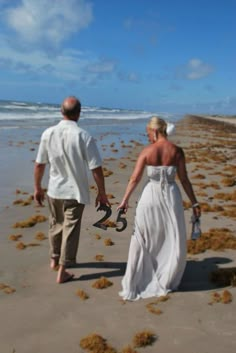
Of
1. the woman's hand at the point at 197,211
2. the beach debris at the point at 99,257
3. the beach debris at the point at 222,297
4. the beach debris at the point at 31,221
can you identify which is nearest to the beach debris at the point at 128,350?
the beach debris at the point at 222,297

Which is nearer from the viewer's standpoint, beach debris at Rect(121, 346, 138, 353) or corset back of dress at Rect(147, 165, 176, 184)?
beach debris at Rect(121, 346, 138, 353)

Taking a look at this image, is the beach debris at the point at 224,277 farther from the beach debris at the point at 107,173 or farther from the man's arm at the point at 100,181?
the beach debris at the point at 107,173

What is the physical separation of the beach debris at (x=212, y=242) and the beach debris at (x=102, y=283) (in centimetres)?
161

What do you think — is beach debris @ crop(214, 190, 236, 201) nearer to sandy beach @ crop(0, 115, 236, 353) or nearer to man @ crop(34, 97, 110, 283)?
sandy beach @ crop(0, 115, 236, 353)

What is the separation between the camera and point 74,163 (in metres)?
4.73

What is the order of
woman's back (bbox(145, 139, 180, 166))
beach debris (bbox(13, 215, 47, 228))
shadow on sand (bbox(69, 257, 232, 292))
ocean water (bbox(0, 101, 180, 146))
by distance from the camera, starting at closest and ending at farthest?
woman's back (bbox(145, 139, 180, 166)), shadow on sand (bbox(69, 257, 232, 292)), beach debris (bbox(13, 215, 47, 228)), ocean water (bbox(0, 101, 180, 146))

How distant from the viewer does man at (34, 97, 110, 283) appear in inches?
184

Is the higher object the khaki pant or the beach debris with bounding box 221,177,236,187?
the khaki pant

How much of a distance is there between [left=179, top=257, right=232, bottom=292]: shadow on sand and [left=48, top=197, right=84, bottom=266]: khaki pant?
54.4 inches

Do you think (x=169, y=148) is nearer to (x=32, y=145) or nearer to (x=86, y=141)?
(x=86, y=141)

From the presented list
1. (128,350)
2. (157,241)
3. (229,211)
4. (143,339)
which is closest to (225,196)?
(229,211)

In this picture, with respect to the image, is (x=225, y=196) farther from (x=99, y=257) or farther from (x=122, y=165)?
(x=122, y=165)

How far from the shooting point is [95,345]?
144 inches

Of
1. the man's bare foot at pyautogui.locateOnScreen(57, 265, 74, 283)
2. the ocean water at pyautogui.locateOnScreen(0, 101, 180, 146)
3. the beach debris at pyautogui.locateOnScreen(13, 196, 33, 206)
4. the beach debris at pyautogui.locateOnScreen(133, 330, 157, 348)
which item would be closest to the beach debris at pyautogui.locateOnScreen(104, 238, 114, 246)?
the man's bare foot at pyautogui.locateOnScreen(57, 265, 74, 283)
